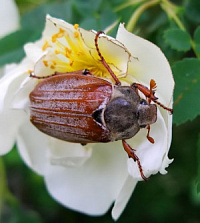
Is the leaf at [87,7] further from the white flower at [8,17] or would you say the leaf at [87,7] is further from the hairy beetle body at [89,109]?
the hairy beetle body at [89,109]

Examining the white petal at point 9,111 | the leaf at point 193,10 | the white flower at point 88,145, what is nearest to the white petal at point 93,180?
the white flower at point 88,145

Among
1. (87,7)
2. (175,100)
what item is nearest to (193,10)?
(87,7)

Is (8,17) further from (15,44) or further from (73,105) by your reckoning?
(73,105)

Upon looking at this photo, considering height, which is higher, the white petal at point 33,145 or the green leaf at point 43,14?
the green leaf at point 43,14

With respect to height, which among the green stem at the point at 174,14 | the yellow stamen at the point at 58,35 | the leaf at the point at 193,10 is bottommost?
the leaf at the point at 193,10

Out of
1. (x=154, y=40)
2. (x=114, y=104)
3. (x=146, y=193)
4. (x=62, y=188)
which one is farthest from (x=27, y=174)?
(x=114, y=104)

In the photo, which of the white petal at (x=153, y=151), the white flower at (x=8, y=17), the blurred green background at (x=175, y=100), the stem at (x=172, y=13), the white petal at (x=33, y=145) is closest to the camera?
the white petal at (x=153, y=151)

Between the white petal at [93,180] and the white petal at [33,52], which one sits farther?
the white petal at [93,180]

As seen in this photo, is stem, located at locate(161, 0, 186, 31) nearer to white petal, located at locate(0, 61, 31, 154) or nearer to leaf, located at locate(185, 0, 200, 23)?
leaf, located at locate(185, 0, 200, 23)
